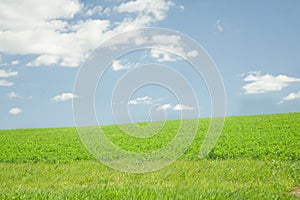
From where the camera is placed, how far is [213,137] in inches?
779

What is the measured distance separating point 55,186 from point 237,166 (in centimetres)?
571

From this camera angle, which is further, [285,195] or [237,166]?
[237,166]

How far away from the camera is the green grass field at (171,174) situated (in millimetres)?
8500

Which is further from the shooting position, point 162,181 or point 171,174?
point 171,174

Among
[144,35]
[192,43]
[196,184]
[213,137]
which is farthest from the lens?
[213,137]

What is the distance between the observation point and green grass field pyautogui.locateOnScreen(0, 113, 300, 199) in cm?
850

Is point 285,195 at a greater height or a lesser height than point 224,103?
lesser

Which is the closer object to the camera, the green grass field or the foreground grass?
the foreground grass

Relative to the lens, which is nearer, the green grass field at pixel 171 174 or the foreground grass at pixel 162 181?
the foreground grass at pixel 162 181

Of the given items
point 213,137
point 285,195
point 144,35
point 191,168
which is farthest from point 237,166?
point 213,137

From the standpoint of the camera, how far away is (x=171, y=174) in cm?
1123

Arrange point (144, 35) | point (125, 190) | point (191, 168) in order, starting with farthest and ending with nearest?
point (191, 168) → point (144, 35) → point (125, 190)

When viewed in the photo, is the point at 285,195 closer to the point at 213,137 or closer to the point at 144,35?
the point at 144,35

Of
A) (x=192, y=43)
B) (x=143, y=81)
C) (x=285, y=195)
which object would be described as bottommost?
(x=285, y=195)
